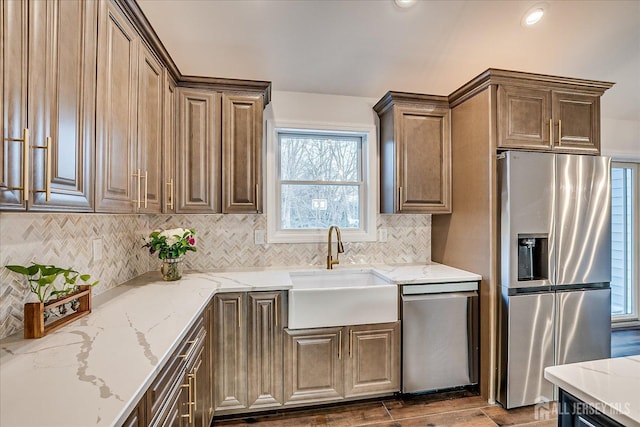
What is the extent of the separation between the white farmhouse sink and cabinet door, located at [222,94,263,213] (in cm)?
78

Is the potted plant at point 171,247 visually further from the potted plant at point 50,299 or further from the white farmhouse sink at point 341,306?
the white farmhouse sink at point 341,306

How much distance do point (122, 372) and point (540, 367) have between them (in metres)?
2.63

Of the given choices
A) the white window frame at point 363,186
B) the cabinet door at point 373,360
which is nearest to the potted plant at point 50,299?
the white window frame at point 363,186

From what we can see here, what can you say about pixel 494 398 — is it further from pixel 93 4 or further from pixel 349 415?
pixel 93 4

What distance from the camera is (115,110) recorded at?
1324 mm

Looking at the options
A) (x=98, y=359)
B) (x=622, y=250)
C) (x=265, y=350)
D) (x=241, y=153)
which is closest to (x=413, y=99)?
(x=241, y=153)

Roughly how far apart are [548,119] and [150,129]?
2.84 metres

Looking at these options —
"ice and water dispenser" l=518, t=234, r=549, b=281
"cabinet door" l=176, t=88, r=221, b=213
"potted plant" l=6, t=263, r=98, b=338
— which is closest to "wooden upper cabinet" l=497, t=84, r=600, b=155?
"ice and water dispenser" l=518, t=234, r=549, b=281

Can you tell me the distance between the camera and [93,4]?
1168 millimetres

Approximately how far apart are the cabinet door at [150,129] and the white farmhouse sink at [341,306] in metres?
1.07

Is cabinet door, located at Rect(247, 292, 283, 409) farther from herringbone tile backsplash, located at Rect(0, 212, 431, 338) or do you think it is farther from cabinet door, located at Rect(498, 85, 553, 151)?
cabinet door, located at Rect(498, 85, 553, 151)

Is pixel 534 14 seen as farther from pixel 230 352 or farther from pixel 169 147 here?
pixel 230 352

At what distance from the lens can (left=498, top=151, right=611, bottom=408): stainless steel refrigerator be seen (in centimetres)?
214

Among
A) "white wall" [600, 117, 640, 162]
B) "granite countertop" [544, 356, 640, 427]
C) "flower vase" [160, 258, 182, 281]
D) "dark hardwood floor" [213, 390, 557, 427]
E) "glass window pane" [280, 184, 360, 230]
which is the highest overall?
"white wall" [600, 117, 640, 162]
